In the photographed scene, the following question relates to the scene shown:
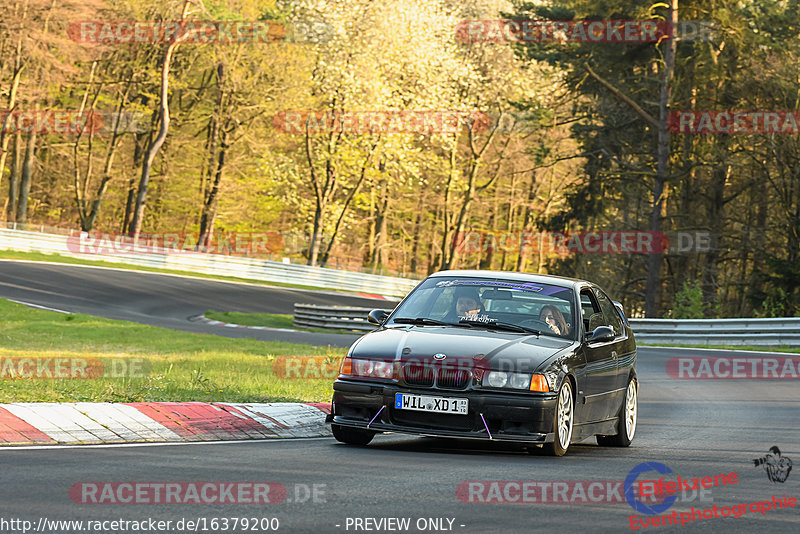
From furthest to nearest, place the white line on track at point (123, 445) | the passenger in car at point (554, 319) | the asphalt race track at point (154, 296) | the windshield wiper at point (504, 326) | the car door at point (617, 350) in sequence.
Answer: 1. the asphalt race track at point (154, 296)
2. the car door at point (617, 350)
3. the passenger in car at point (554, 319)
4. the windshield wiper at point (504, 326)
5. the white line on track at point (123, 445)

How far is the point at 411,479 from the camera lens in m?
7.41

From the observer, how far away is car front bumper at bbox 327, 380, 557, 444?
8758 millimetres

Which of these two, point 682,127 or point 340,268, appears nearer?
point 682,127

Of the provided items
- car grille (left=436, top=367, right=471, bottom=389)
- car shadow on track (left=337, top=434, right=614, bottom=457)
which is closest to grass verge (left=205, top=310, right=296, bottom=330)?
car shadow on track (left=337, top=434, right=614, bottom=457)

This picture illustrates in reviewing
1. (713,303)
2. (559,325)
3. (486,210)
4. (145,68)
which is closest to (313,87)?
(145,68)

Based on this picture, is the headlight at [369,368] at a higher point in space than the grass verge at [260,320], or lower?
higher

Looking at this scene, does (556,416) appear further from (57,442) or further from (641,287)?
(641,287)

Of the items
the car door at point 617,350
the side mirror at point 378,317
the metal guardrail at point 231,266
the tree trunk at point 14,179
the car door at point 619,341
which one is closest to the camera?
the side mirror at point 378,317

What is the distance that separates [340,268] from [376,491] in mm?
48746

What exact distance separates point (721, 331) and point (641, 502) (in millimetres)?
23552

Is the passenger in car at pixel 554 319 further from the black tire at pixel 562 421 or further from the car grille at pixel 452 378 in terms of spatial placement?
the car grille at pixel 452 378

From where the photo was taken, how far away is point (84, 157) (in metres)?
62.5

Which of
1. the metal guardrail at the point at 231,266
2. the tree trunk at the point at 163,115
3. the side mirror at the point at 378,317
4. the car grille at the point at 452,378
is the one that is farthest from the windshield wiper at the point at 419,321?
the tree trunk at the point at 163,115

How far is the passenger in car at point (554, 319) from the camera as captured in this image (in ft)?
32.8
